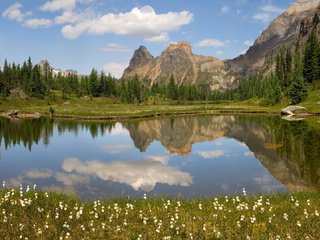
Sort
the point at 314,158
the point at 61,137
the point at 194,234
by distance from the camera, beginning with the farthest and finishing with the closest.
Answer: the point at 61,137 < the point at 314,158 < the point at 194,234

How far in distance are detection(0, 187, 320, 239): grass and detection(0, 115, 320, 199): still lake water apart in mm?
6446

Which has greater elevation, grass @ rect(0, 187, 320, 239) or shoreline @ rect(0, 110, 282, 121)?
grass @ rect(0, 187, 320, 239)

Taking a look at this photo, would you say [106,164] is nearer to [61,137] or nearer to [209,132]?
[61,137]

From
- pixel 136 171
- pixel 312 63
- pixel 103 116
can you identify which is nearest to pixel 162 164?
pixel 136 171

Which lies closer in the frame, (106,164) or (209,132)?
(106,164)

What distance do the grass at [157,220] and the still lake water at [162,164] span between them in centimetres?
645

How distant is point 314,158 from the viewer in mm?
30438

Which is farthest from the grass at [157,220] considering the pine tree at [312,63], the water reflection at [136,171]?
the pine tree at [312,63]

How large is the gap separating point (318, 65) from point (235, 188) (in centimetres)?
10417

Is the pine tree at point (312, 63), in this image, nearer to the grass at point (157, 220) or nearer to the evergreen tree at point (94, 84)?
the evergreen tree at point (94, 84)

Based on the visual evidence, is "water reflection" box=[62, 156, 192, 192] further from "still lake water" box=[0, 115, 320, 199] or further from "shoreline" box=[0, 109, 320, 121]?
"shoreline" box=[0, 109, 320, 121]

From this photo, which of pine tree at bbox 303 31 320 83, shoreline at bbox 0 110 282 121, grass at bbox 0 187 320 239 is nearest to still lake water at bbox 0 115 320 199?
grass at bbox 0 187 320 239

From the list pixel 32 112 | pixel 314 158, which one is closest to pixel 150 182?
pixel 314 158

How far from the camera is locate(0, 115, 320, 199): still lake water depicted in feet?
75.7
